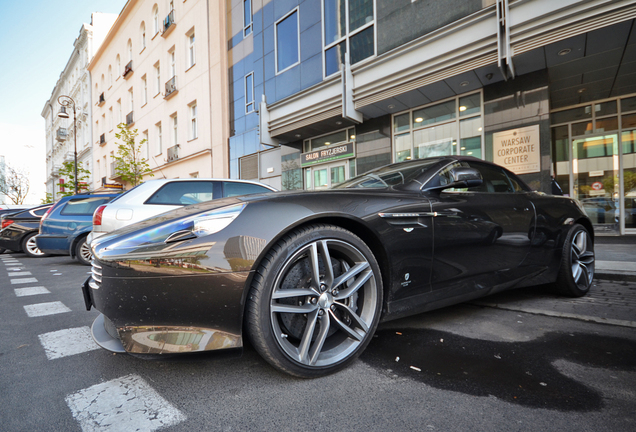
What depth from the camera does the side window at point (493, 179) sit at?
281 cm

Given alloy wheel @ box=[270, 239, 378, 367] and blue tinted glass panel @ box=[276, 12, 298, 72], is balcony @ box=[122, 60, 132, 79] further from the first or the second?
alloy wheel @ box=[270, 239, 378, 367]

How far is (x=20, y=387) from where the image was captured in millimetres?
1714

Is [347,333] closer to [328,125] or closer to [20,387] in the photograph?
[20,387]

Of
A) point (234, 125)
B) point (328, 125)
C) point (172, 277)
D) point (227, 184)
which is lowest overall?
point (172, 277)

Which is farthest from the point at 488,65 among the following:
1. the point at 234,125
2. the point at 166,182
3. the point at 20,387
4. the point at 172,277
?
the point at 234,125

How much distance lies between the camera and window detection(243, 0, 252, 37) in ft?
50.4

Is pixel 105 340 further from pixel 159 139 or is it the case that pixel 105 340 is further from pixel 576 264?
pixel 159 139

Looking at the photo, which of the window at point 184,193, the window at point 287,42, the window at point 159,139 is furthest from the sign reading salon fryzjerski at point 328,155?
the window at point 159,139

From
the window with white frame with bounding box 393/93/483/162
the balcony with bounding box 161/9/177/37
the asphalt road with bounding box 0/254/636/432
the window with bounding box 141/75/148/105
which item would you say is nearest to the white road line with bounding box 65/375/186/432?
the asphalt road with bounding box 0/254/636/432

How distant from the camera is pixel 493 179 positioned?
2930mm

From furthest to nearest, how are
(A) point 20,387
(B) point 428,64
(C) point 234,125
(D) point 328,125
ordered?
(C) point 234,125 → (D) point 328,125 → (B) point 428,64 → (A) point 20,387

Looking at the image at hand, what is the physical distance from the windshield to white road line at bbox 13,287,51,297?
4.17 metres

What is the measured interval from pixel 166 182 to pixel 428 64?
249 inches

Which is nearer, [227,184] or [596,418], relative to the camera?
[596,418]
